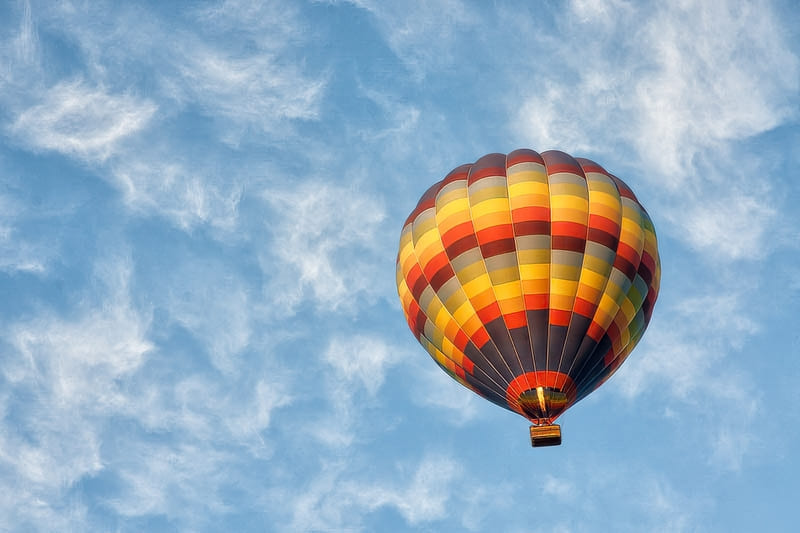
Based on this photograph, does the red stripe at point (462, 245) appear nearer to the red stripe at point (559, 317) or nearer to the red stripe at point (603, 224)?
the red stripe at point (559, 317)

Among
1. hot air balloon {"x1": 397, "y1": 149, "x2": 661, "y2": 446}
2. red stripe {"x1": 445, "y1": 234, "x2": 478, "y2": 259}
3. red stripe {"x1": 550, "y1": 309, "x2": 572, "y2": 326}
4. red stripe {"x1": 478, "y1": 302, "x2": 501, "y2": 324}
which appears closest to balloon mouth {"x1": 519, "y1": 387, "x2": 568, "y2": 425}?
hot air balloon {"x1": 397, "y1": 149, "x2": 661, "y2": 446}

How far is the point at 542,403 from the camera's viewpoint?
33.0 meters

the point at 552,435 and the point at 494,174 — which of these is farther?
the point at 494,174

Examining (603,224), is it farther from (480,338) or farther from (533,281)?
(480,338)

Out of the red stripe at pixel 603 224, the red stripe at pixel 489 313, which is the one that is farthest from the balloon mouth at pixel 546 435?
the red stripe at pixel 603 224

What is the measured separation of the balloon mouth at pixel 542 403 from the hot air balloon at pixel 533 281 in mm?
28

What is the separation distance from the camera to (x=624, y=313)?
1363 inches

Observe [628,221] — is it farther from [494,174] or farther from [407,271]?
[407,271]

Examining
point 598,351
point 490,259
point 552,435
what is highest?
point 490,259

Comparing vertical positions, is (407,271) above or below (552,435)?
above

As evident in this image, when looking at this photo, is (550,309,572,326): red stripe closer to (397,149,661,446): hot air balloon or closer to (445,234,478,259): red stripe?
(397,149,661,446): hot air balloon

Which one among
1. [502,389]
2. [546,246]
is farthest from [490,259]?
[502,389]

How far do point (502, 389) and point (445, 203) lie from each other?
6.22 meters

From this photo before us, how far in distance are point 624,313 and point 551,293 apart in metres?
2.38
